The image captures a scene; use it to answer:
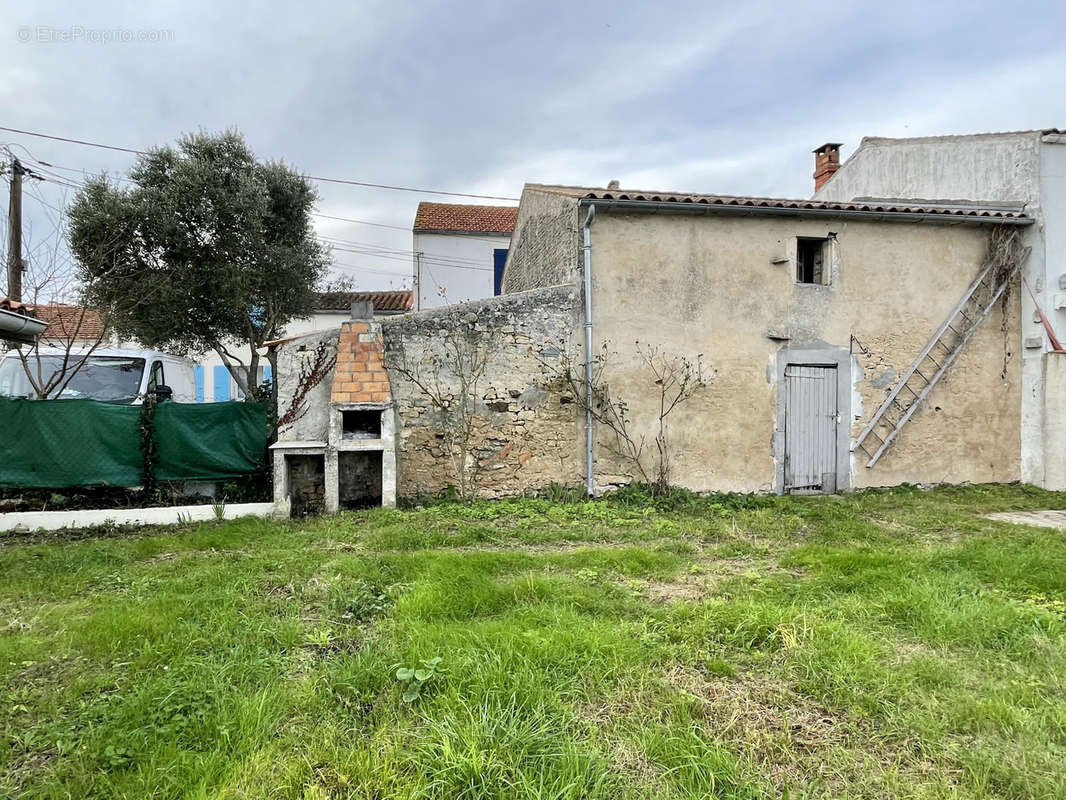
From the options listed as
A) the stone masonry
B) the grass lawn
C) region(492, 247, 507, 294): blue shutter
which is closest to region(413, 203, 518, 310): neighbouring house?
region(492, 247, 507, 294): blue shutter

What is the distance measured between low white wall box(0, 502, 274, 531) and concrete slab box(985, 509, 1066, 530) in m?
9.54

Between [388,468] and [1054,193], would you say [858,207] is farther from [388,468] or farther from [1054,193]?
[388,468]

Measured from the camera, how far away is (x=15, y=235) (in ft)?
33.3

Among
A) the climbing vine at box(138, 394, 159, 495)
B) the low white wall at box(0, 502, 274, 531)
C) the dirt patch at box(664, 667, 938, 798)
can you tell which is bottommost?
the dirt patch at box(664, 667, 938, 798)

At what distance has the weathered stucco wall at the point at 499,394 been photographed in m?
7.83

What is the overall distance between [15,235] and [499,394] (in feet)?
32.1

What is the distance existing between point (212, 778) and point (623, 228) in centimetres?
775

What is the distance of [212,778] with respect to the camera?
229 centimetres

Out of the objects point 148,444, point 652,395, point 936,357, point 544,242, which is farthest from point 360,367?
point 936,357

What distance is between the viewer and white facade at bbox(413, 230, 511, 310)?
19.6 metres

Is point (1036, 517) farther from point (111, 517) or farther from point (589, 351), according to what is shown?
point (111, 517)

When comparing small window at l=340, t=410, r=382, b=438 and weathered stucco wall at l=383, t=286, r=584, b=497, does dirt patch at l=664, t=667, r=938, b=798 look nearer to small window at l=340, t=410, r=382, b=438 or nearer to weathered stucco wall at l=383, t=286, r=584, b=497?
weathered stucco wall at l=383, t=286, r=584, b=497

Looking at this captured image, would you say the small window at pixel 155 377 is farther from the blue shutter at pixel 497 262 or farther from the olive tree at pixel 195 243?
the blue shutter at pixel 497 262

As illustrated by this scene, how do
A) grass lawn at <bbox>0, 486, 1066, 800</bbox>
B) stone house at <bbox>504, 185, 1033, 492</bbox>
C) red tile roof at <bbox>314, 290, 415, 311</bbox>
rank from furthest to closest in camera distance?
red tile roof at <bbox>314, 290, 415, 311</bbox> → stone house at <bbox>504, 185, 1033, 492</bbox> → grass lawn at <bbox>0, 486, 1066, 800</bbox>
